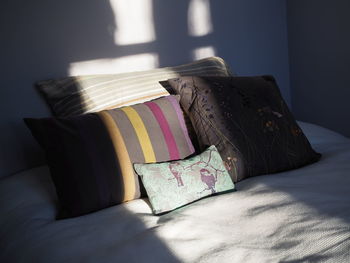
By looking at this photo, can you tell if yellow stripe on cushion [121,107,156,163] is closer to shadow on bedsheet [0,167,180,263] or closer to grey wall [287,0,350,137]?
shadow on bedsheet [0,167,180,263]

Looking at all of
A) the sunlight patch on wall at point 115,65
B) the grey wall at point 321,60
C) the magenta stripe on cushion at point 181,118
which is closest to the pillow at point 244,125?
the magenta stripe on cushion at point 181,118

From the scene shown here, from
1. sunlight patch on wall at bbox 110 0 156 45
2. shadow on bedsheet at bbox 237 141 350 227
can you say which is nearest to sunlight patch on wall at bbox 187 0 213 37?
sunlight patch on wall at bbox 110 0 156 45

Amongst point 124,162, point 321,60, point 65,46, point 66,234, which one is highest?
point 65,46

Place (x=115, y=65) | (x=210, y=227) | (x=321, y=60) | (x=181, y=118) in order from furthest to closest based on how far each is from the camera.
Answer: (x=321, y=60) < (x=115, y=65) < (x=181, y=118) < (x=210, y=227)

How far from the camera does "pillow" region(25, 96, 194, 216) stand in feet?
4.10

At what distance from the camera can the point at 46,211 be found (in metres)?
1.28

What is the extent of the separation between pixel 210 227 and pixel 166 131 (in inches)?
16.8

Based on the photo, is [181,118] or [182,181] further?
[181,118]

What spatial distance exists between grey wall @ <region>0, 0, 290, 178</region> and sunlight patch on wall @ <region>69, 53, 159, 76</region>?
2 cm

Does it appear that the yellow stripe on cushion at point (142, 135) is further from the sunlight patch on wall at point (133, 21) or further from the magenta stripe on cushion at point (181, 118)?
the sunlight patch on wall at point (133, 21)

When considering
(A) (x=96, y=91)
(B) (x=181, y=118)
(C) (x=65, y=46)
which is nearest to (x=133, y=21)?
(C) (x=65, y=46)

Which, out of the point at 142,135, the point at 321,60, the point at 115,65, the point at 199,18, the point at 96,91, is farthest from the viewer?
the point at 321,60

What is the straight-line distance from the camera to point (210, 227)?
106 centimetres

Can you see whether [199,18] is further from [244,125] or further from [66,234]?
[66,234]
